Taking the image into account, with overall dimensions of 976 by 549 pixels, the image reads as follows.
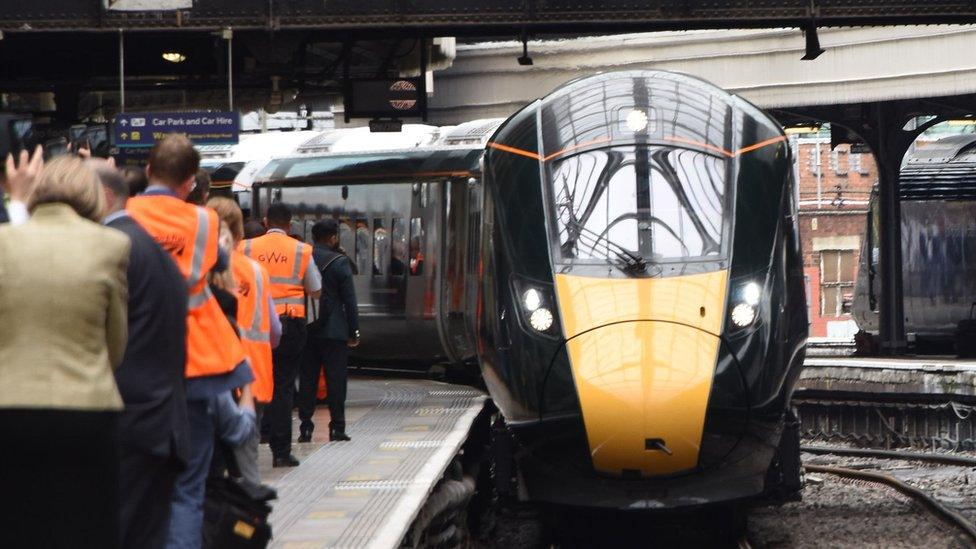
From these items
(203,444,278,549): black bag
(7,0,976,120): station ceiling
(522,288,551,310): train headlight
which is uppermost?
(7,0,976,120): station ceiling

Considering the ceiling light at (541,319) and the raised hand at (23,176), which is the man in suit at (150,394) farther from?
the ceiling light at (541,319)

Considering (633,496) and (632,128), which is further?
(632,128)

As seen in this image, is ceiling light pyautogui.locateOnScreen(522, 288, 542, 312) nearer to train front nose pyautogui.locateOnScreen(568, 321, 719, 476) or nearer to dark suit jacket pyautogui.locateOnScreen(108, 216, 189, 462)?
train front nose pyautogui.locateOnScreen(568, 321, 719, 476)

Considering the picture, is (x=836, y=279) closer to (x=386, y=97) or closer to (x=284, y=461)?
(x=386, y=97)

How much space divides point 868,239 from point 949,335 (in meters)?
2.87

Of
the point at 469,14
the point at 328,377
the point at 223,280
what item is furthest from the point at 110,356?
the point at 469,14

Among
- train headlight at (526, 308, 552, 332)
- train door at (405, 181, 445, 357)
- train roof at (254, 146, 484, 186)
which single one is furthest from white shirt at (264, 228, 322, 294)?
train door at (405, 181, 445, 357)

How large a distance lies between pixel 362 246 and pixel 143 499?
44.5ft

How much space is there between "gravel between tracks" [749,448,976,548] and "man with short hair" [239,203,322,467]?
3.37 meters

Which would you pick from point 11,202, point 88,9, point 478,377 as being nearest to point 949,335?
point 478,377

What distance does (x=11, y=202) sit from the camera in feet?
17.8

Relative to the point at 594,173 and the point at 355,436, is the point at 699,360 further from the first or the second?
the point at 355,436

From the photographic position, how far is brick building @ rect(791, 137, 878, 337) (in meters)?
48.8

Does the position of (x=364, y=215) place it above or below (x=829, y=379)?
above
